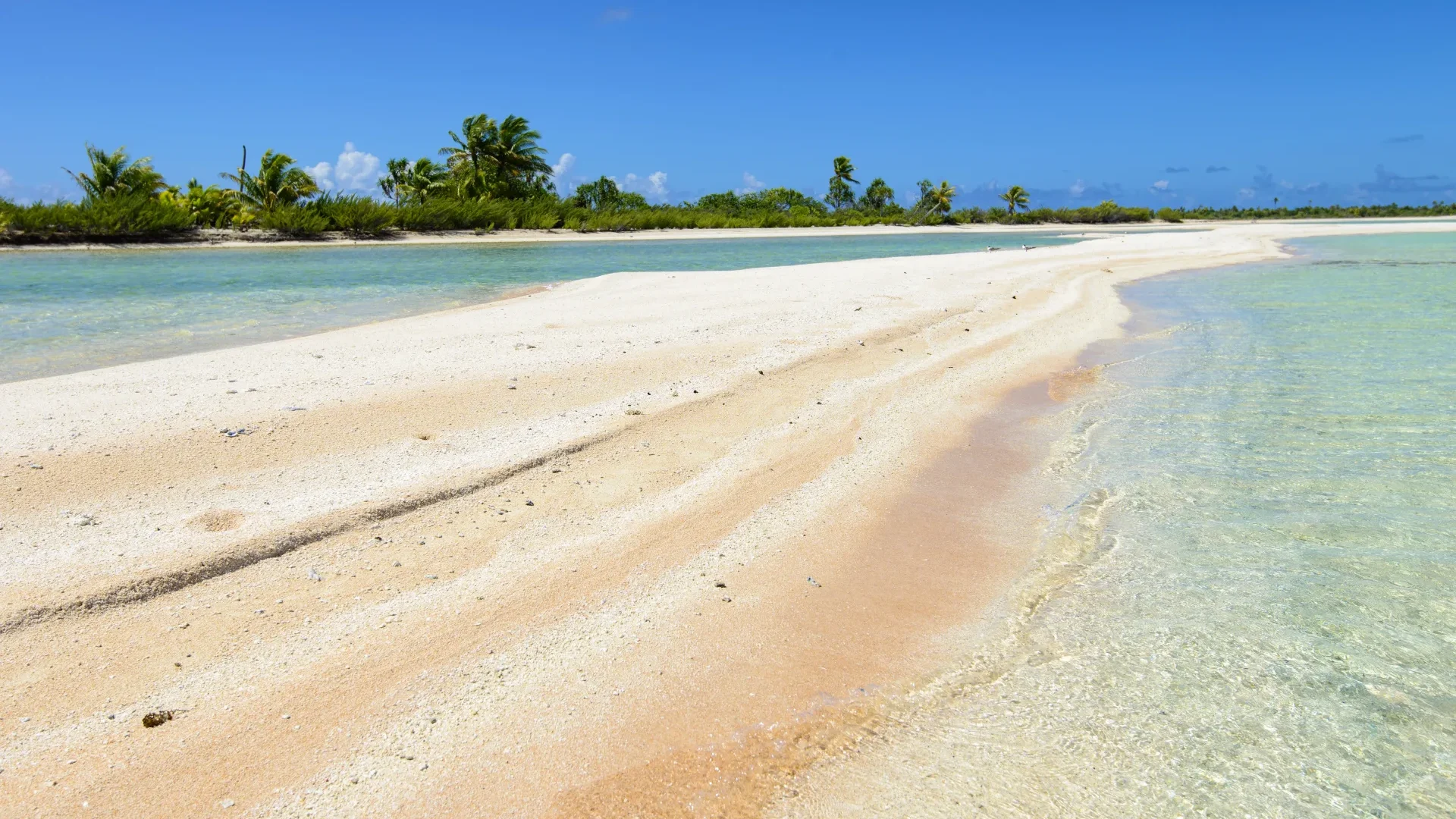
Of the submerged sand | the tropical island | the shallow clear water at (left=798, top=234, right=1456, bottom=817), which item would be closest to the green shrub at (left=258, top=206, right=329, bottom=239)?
the tropical island

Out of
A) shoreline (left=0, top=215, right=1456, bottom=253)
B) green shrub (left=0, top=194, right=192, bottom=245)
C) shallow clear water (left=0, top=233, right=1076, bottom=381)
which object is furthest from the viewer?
shoreline (left=0, top=215, right=1456, bottom=253)

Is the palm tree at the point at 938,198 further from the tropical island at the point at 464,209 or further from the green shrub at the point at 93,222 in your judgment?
the green shrub at the point at 93,222

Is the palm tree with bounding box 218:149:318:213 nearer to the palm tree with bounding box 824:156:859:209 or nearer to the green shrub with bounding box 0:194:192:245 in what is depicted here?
the green shrub with bounding box 0:194:192:245

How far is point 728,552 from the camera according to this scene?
4.29 meters

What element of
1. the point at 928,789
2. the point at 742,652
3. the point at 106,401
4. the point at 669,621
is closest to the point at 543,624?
the point at 669,621

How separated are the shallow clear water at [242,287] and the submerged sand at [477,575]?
370 centimetres

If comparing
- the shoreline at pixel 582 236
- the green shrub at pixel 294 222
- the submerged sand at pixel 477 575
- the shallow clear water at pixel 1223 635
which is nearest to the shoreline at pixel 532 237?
the shoreline at pixel 582 236

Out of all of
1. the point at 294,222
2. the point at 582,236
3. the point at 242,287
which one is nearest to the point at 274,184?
the point at 294,222

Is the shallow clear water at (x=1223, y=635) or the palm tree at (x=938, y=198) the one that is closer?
the shallow clear water at (x=1223, y=635)

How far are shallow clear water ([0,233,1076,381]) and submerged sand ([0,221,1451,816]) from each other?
3.70 metres

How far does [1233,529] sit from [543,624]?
12.2ft

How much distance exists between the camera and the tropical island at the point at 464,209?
136ft

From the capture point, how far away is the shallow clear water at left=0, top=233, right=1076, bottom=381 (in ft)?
36.0

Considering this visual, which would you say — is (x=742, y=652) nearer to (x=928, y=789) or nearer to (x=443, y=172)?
(x=928, y=789)
